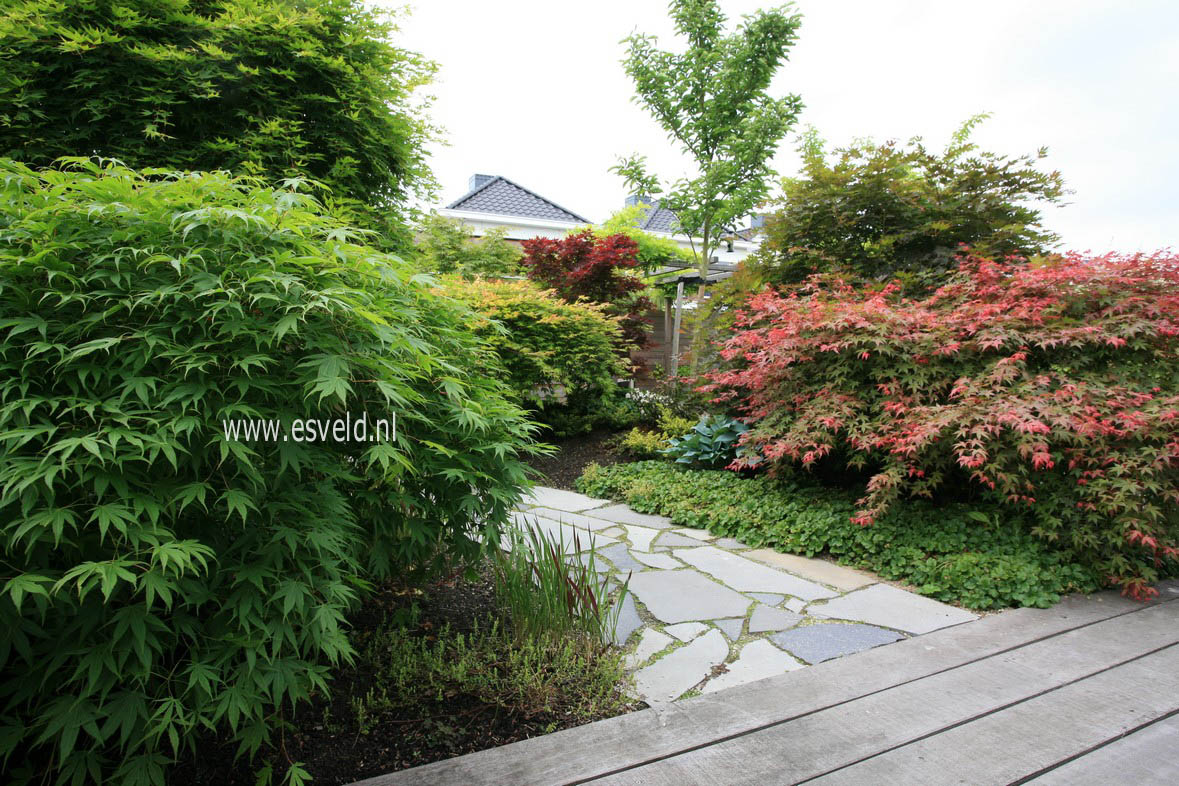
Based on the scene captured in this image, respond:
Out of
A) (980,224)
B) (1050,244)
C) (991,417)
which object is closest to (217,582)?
(991,417)

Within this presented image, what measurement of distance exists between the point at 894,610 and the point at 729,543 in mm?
1111

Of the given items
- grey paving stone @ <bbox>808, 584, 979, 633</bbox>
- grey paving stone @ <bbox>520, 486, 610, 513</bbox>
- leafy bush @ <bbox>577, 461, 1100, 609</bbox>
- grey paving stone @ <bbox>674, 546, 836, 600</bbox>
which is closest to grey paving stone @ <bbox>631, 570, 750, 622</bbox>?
grey paving stone @ <bbox>674, 546, 836, 600</bbox>

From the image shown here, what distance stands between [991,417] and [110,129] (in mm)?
4281

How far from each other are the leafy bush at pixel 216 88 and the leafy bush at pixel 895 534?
2.73 meters

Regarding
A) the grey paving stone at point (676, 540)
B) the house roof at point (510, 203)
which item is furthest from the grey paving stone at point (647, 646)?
the house roof at point (510, 203)

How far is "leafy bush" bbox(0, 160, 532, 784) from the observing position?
109cm

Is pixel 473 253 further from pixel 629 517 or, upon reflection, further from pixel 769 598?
pixel 769 598

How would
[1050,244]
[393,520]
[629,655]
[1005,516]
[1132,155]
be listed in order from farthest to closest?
[1050,244]
[1132,155]
[1005,516]
[629,655]
[393,520]

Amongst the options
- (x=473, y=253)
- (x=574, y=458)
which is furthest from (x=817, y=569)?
(x=473, y=253)

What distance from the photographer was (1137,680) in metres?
1.84

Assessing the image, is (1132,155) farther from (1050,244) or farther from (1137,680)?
(1137,680)

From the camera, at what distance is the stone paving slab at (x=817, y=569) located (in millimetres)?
2793

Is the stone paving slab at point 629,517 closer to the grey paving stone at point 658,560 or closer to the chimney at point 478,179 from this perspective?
the grey paving stone at point 658,560

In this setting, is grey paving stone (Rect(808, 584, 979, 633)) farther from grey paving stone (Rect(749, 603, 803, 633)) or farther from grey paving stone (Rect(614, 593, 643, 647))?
grey paving stone (Rect(614, 593, 643, 647))
